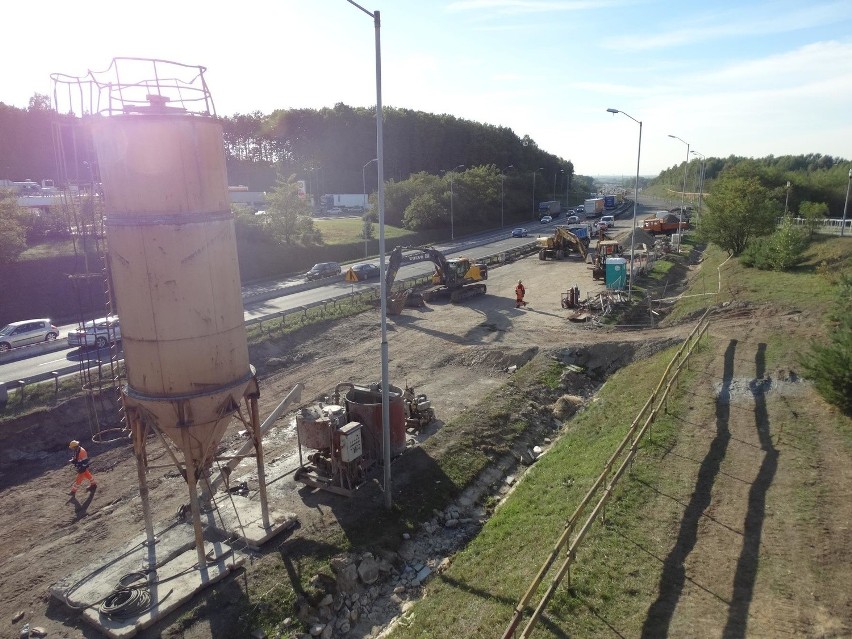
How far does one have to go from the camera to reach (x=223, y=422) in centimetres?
1161

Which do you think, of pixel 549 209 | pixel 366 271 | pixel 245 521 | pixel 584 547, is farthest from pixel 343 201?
pixel 584 547

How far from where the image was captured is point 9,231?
116 feet

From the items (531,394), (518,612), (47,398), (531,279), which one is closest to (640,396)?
(531,394)

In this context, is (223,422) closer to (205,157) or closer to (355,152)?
(205,157)

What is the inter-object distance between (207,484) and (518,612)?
27.2 feet

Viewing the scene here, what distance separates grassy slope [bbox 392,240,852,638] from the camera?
9398mm

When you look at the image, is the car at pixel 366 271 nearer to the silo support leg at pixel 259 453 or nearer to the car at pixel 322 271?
the car at pixel 322 271

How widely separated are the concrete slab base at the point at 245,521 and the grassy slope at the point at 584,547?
3784 mm

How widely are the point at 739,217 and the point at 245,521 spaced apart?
127ft

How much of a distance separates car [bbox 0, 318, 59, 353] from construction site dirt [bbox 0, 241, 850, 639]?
11.3 metres

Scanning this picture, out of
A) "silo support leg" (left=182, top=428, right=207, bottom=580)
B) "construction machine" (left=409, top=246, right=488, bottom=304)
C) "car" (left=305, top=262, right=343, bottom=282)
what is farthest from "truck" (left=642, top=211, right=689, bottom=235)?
"silo support leg" (left=182, top=428, right=207, bottom=580)

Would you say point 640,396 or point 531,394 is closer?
point 640,396

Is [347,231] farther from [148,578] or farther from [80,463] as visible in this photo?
[148,578]

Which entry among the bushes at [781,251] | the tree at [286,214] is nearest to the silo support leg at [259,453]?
the bushes at [781,251]
